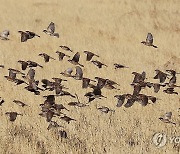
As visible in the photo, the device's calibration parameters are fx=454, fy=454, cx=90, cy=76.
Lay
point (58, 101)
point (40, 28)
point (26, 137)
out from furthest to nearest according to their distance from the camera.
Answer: point (40, 28) < point (58, 101) < point (26, 137)

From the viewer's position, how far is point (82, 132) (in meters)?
8.77

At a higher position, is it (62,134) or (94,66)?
(94,66)

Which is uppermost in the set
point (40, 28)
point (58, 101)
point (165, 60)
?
point (40, 28)

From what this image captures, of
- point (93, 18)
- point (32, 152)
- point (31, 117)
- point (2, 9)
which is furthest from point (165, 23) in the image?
point (32, 152)

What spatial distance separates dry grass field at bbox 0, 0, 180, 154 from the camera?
326 inches

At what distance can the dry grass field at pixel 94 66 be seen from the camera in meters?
8.29

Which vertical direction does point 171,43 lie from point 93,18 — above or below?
below

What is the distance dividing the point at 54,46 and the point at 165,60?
4146mm

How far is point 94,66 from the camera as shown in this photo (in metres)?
14.1

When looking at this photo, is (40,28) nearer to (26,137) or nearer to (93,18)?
(93,18)

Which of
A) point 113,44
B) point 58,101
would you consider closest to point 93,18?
point 113,44

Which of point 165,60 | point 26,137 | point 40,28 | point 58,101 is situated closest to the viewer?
point 26,137

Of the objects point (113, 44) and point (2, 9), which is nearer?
point (113, 44)

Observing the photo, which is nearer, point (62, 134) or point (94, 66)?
point (62, 134)
